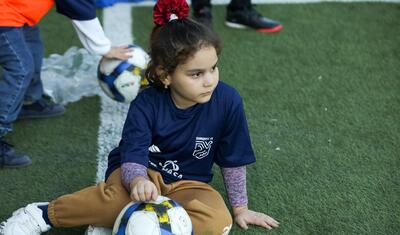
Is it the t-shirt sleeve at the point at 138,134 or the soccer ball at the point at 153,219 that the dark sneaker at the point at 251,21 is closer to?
the t-shirt sleeve at the point at 138,134

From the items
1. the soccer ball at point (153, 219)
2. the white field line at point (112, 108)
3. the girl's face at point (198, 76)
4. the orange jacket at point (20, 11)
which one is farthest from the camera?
the white field line at point (112, 108)

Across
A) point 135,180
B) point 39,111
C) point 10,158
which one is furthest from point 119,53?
point 135,180

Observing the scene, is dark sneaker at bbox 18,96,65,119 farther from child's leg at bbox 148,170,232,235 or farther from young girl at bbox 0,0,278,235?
child's leg at bbox 148,170,232,235

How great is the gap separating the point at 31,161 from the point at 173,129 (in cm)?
99

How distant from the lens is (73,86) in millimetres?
3803

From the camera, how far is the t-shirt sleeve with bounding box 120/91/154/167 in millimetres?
2389

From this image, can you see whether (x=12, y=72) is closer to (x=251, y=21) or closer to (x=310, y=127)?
(x=310, y=127)

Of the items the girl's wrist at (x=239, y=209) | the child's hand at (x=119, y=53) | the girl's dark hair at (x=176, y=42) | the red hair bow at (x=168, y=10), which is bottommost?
the girl's wrist at (x=239, y=209)

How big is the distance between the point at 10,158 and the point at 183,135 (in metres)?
1.05

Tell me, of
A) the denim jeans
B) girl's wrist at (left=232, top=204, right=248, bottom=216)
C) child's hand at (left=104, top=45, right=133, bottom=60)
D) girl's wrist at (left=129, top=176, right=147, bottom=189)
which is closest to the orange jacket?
the denim jeans

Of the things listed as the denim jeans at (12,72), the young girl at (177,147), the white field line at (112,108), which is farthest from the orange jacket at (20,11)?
the young girl at (177,147)

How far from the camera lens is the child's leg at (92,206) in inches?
95.0

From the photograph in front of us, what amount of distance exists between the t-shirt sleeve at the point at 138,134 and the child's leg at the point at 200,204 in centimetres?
15

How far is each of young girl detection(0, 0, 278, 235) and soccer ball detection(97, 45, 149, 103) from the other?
32.8 inches
